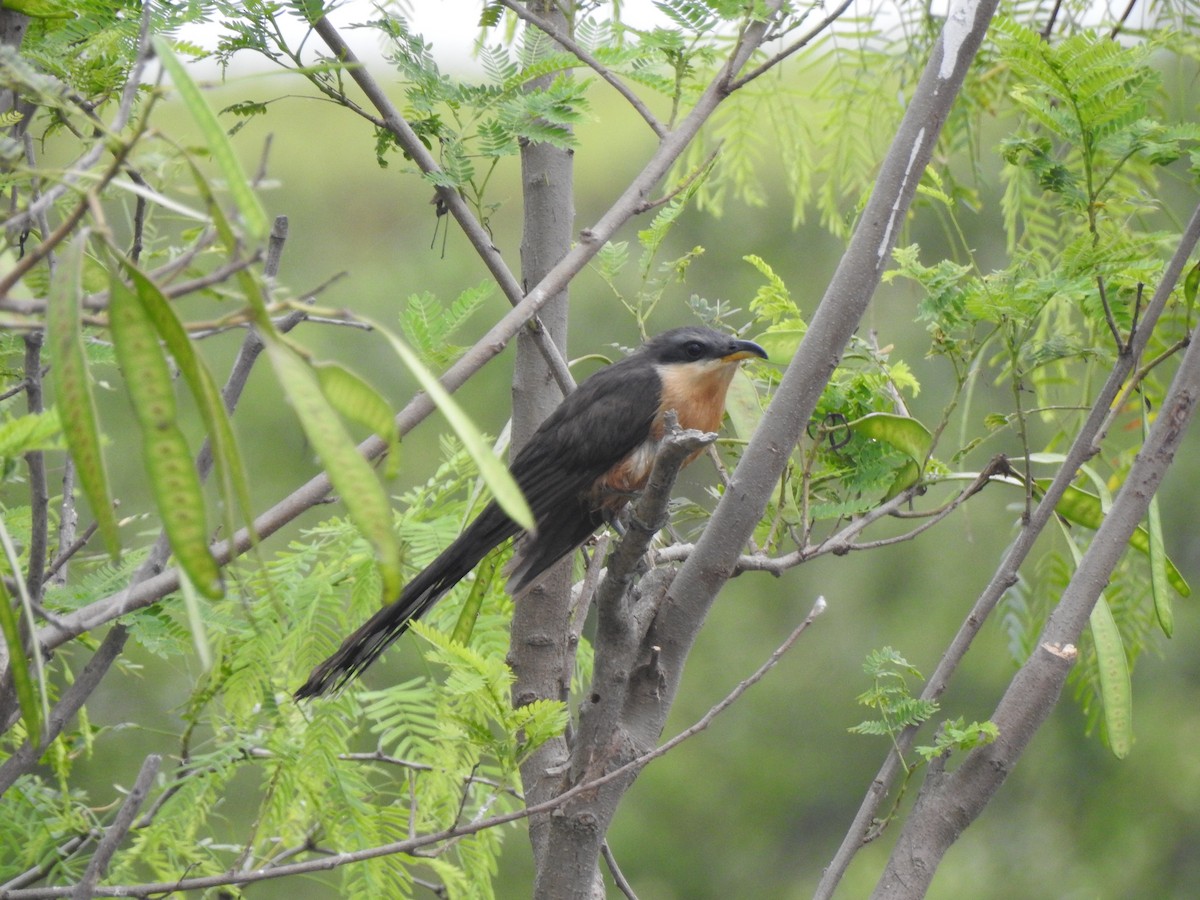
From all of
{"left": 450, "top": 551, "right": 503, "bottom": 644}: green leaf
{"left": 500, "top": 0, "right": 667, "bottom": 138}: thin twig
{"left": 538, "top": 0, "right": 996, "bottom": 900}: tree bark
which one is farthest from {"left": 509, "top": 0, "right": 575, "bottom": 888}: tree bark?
{"left": 538, "top": 0, "right": 996, "bottom": 900}: tree bark

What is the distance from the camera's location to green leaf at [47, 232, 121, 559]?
0.76 m

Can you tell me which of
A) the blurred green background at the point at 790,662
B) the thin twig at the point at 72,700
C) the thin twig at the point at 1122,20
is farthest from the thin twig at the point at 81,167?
the blurred green background at the point at 790,662

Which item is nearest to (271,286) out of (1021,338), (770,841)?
(1021,338)

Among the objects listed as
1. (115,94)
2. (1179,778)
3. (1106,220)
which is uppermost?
(115,94)

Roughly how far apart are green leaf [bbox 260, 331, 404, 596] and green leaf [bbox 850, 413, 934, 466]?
1.32 m

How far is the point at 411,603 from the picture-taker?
2.24 m

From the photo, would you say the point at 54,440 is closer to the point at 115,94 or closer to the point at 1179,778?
the point at 115,94

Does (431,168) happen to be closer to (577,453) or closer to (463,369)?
(463,369)

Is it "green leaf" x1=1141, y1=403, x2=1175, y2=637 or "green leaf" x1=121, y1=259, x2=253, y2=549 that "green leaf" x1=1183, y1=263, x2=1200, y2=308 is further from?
"green leaf" x1=121, y1=259, x2=253, y2=549

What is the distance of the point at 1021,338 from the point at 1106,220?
1.46 feet

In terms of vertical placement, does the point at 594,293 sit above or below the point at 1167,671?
above

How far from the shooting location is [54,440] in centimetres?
123

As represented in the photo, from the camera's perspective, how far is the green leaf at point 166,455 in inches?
30.2

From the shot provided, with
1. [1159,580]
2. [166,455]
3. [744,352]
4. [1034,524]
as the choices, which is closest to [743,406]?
[744,352]
